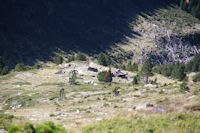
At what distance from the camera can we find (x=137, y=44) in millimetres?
179000

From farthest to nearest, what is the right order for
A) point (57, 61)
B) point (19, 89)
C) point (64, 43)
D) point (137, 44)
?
point (137, 44) < point (64, 43) < point (57, 61) < point (19, 89)

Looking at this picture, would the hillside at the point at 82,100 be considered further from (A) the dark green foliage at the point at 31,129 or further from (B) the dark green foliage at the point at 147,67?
(B) the dark green foliage at the point at 147,67

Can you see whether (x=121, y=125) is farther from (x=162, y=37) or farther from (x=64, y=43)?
(x=162, y=37)

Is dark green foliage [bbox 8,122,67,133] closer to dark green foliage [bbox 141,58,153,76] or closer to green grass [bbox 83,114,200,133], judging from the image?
green grass [bbox 83,114,200,133]

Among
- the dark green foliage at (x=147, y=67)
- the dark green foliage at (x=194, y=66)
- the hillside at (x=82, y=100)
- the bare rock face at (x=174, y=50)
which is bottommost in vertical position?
the hillside at (x=82, y=100)

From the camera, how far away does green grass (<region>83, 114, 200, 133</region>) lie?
1185 centimetres

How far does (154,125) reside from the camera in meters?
12.6

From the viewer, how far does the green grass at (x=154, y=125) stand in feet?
38.9

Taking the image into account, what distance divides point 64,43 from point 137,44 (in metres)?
74.9

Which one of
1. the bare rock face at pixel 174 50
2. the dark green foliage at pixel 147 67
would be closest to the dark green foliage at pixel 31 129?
the dark green foliage at pixel 147 67

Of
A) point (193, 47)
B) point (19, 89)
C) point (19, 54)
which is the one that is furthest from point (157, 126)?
point (193, 47)

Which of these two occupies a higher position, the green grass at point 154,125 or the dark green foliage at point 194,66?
the dark green foliage at point 194,66

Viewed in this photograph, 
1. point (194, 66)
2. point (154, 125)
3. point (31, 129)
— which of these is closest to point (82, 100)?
point (154, 125)

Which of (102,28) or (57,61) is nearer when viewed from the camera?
(57,61)
